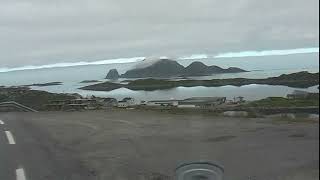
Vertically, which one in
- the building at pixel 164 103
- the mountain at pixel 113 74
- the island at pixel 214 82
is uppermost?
the mountain at pixel 113 74

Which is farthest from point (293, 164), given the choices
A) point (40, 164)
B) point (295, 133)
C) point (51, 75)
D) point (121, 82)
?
point (40, 164)

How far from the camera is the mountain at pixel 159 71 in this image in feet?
15.3

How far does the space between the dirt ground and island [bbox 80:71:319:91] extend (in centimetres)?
26

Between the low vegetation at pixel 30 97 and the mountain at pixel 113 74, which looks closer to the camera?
the mountain at pixel 113 74

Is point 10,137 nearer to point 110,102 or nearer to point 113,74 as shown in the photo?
point 110,102

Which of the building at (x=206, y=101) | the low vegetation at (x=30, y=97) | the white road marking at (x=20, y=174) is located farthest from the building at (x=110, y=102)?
the white road marking at (x=20, y=174)

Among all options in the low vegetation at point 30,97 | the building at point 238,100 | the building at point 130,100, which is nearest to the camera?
the building at point 238,100

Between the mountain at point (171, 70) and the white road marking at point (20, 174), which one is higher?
the mountain at point (171, 70)

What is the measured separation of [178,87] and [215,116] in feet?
1.58

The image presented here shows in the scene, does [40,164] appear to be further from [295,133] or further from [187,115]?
[295,133]

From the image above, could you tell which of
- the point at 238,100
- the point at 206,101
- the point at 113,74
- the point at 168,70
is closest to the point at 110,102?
the point at 113,74

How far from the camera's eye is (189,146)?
198 inches

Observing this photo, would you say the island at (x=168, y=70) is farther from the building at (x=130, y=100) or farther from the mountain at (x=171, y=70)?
the building at (x=130, y=100)

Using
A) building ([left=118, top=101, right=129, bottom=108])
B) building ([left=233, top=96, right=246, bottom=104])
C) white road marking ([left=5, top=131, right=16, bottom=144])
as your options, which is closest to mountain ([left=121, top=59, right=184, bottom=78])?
building ([left=118, top=101, right=129, bottom=108])
